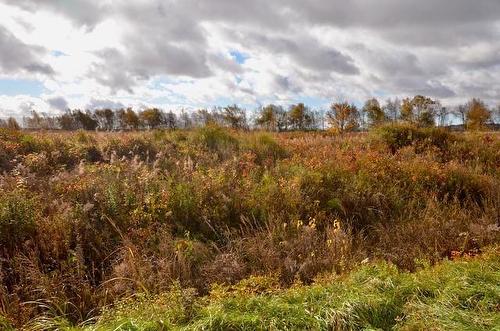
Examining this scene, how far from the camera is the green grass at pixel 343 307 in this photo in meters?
3.31

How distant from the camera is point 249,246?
18.1ft

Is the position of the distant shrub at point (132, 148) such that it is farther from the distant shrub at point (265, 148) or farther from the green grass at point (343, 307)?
the green grass at point (343, 307)

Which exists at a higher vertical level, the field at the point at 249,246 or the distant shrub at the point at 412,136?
the distant shrub at the point at 412,136

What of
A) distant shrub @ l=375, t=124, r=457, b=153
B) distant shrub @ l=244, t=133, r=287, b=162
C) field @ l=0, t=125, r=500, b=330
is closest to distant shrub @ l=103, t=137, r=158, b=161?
field @ l=0, t=125, r=500, b=330

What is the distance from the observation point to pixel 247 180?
7.83 metres

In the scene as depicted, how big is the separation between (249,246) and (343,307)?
2.18 m

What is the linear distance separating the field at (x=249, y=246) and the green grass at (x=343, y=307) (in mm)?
13

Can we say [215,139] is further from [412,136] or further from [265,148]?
[412,136]

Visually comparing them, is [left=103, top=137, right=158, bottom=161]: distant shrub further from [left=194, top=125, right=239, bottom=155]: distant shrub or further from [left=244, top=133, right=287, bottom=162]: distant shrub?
[left=244, top=133, right=287, bottom=162]: distant shrub

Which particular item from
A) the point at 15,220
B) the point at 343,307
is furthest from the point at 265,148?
the point at 343,307

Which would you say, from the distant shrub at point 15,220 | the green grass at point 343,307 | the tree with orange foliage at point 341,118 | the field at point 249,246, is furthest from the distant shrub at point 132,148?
the tree with orange foliage at point 341,118

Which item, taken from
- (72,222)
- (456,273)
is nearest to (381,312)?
(456,273)

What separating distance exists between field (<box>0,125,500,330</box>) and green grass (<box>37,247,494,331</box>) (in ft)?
0.04

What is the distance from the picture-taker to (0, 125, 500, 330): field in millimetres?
3535
